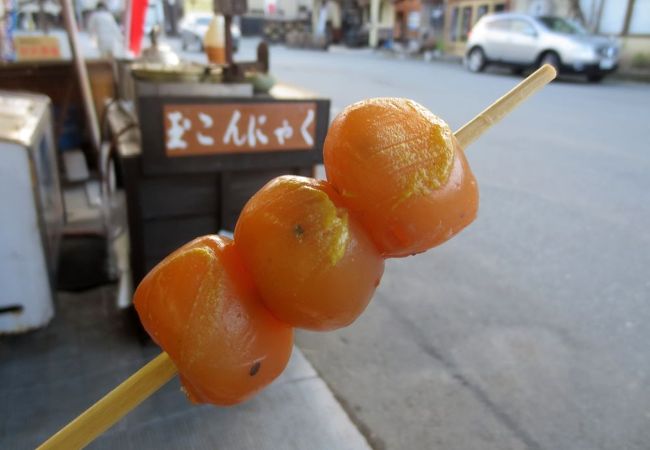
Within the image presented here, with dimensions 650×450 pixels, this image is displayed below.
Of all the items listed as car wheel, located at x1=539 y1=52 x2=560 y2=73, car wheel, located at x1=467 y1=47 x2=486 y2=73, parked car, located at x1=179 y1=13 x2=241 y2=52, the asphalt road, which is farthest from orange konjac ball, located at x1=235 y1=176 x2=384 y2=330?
parked car, located at x1=179 y1=13 x2=241 y2=52

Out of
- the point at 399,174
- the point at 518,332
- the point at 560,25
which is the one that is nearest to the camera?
the point at 399,174

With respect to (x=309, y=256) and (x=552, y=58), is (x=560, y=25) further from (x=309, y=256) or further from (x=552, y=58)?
(x=309, y=256)

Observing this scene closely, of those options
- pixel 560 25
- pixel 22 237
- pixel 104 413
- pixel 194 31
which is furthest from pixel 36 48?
pixel 194 31

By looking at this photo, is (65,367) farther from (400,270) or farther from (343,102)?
(343,102)

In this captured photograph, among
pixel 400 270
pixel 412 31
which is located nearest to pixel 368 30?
pixel 412 31

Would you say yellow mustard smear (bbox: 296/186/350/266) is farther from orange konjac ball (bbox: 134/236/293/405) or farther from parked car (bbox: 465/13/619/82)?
parked car (bbox: 465/13/619/82)

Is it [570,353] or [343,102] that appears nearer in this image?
[570,353]

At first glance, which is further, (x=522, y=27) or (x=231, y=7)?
(x=522, y=27)

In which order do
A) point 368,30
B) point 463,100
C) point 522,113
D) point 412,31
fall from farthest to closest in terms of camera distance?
point 368,30, point 412,31, point 463,100, point 522,113
